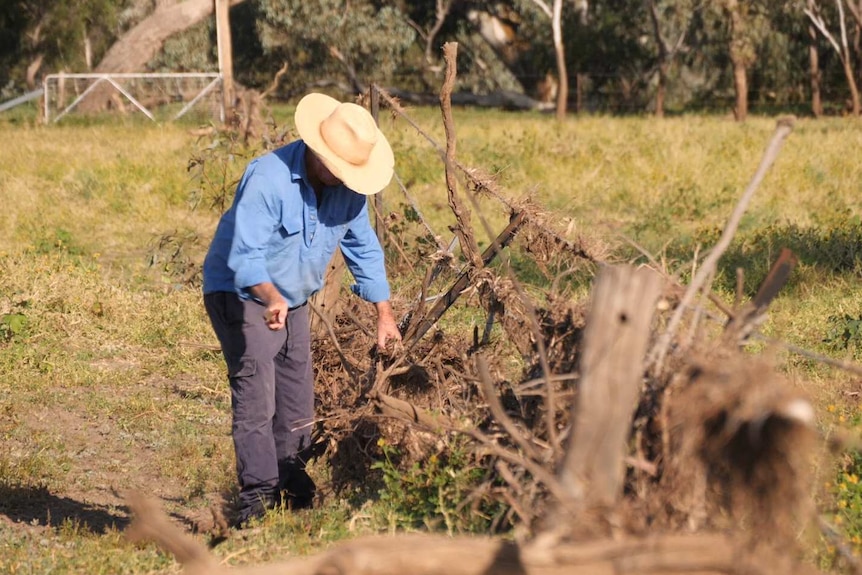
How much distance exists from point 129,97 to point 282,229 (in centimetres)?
1919

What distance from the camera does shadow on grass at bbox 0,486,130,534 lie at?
520cm

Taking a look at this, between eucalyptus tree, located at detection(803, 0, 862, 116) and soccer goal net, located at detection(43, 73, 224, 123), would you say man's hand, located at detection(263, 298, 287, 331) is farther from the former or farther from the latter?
eucalyptus tree, located at detection(803, 0, 862, 116)

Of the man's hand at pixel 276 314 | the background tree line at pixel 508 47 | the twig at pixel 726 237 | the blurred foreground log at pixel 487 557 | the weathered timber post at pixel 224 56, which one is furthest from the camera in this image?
the background tree line at pixel 508 47

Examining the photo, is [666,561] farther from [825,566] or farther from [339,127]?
[339,127]

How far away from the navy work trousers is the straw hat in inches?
25.5

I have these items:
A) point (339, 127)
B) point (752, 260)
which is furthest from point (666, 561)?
point (752, 260)

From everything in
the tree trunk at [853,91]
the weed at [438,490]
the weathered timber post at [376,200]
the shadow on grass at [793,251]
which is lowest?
the weed at [438,490]

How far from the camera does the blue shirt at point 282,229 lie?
4.52 m

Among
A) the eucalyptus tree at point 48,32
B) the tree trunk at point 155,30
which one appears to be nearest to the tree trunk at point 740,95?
the tree trunk at point 155,30

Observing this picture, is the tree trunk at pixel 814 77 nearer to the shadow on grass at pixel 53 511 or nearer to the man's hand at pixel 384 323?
the man's hand at pixel 384 323

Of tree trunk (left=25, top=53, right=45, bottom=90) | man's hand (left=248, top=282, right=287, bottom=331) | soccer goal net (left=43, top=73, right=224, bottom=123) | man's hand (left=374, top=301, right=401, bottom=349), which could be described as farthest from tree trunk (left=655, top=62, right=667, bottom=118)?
man's hand (left=248, top=282, right=287, bottom=331)

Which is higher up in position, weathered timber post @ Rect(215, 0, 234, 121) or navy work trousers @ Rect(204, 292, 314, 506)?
weathered timber post @ Rect(215, 0, 234, 121)

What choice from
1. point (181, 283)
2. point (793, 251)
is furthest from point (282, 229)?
point (793, 251)

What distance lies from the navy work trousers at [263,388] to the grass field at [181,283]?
0.24 meters
